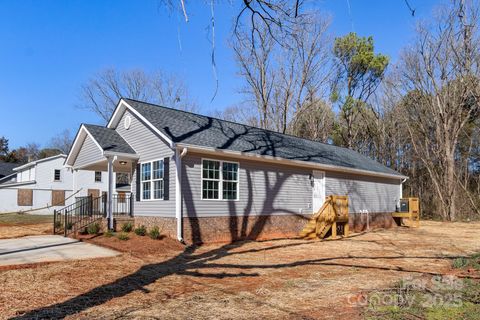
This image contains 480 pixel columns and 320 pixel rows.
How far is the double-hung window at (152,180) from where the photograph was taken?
43.0ft

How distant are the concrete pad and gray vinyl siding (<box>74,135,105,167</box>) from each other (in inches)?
127

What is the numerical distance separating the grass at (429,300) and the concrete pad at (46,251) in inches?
265

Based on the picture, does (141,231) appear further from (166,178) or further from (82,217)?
(82,217)

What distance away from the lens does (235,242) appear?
519 inches

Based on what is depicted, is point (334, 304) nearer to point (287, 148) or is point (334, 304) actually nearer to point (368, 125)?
point (287, 148)

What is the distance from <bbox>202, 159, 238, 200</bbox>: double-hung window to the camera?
12859 mm

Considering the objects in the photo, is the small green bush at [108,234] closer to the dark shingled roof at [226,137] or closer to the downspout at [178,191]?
the downspout at [178,191]

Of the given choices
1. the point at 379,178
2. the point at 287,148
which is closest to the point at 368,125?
the point at 379,178

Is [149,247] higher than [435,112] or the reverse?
the reverse

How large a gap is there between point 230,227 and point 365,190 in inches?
367

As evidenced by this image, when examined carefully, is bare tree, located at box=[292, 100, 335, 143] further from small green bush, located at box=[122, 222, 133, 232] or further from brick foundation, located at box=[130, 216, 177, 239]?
small green bush, located at box=[122, 222, 133, 232]

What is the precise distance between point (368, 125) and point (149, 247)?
27.8m

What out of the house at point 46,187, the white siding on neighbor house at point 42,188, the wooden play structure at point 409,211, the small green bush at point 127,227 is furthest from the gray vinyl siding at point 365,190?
the white siding on neighbor house at point 42,188

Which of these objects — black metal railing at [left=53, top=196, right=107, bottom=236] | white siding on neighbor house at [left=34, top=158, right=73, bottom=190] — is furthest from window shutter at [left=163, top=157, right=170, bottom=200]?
white siding on neighbor house at [left=34, top=158, right=73, bottom=190]
